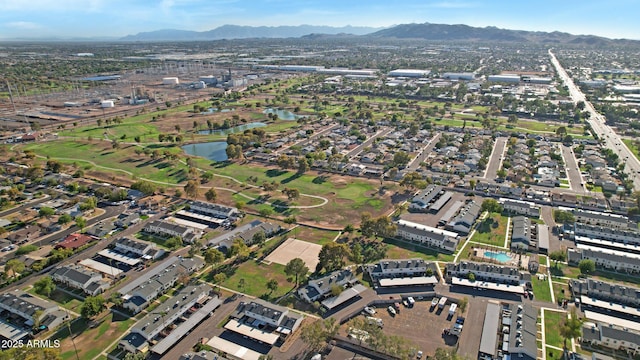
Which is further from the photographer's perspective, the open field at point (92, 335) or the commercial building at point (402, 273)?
the commercial building at point (402, 273)

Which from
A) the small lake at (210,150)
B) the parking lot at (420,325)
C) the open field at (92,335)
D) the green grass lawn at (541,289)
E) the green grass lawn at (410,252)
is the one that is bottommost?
the open field at (92,335)

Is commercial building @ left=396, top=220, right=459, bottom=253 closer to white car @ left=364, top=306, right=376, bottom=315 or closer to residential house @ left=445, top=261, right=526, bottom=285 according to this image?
residential house @ left=445, top=261, right=526, bottom=285

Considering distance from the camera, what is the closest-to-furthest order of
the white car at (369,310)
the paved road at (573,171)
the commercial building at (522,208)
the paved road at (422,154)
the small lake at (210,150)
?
the white car at (369,310) → the commercial building at (522,208) → the paved road at (573,171) → the paved road at (422,154) → the small lake at (210,150)

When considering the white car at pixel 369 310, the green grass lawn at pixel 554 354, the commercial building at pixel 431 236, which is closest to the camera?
the green grass lawn at pixel 554 354

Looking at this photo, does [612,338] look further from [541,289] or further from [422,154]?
[422,154]

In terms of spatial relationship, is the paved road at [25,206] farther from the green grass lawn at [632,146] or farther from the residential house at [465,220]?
the green grass lawn at [632,146]

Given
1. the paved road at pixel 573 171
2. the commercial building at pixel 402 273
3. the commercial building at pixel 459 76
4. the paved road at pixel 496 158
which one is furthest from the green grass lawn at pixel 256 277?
the commercial building at pixel 459 76
